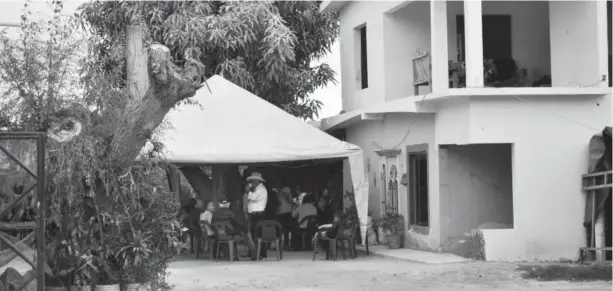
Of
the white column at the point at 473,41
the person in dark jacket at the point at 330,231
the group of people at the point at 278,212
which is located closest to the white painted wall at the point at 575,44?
the white column at the point at 473,41

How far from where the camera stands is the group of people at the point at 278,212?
18.8m

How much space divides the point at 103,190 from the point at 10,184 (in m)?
1.09

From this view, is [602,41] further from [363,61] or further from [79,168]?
[79,168]

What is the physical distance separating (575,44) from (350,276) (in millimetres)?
6622

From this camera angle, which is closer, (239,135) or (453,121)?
(453,121)

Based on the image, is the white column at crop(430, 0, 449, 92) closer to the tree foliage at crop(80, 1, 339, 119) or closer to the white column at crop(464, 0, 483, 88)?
the white column at crop(464, 0, 483, 88)

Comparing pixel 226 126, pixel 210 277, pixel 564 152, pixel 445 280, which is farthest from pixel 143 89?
pixel 564 152

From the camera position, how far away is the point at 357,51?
2441cm

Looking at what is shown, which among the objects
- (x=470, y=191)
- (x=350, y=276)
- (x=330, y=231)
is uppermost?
(x=470, y=191)

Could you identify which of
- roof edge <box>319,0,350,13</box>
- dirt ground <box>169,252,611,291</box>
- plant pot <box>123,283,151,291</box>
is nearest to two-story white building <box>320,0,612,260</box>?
dirt ground <box>169,252,611,291</box>

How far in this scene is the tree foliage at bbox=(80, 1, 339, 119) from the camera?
26875 millimetres

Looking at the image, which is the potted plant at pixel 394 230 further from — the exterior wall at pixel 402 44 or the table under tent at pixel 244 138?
the exterior wall at pixel 402 44

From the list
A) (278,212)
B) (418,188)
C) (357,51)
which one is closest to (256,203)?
(278,212)

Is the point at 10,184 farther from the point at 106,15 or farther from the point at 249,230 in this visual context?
the point at 106,15
